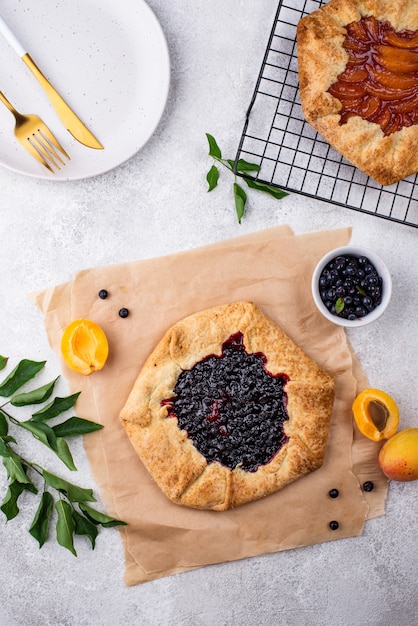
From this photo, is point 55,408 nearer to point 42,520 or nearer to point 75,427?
point 75,427

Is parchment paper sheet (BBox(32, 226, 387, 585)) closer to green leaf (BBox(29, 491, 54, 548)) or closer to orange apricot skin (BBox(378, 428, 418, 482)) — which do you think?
orange apricot skin (BBox(378, 428, 418, 482))

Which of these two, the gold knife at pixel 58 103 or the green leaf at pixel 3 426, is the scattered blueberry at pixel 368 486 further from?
the gold knife at pixel 58 103

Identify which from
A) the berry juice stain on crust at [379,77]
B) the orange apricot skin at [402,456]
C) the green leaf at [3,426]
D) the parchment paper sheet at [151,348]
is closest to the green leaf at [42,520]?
the parchment paper sheet at [151,348]

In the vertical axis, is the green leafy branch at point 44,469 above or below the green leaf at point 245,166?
below

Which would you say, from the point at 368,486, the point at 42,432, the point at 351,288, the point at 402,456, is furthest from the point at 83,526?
the point at 351,288

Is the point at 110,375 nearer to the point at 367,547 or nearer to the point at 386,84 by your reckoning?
the point at 367,547

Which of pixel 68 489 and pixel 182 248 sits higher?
pixel 182 248

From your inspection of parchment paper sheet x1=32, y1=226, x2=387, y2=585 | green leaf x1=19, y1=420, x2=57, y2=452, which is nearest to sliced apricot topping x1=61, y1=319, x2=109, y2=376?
parchment paper sheet x1=32, y1=226, x2=387, y2=585
